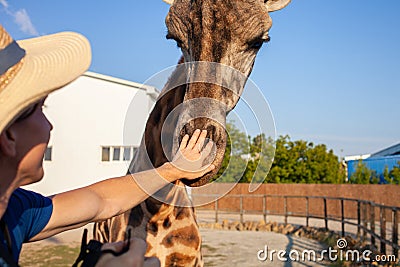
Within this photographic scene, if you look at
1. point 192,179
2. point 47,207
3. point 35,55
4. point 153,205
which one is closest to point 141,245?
point 47,207

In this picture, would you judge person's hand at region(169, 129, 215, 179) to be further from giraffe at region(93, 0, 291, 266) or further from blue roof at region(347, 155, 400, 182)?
blue roof at region(347, 155, 400, 182)

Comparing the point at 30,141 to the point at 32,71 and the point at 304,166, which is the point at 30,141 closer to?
the point at 32,71

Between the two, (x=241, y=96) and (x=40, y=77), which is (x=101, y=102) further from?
(x=40, y=77)

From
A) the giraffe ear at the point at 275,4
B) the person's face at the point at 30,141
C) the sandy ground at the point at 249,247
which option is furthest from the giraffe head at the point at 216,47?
the sandy ground at the point at 249,247

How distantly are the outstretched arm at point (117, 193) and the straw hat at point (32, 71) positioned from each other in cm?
58

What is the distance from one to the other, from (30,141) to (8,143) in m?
0.06

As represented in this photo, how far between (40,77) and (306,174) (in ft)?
76.7

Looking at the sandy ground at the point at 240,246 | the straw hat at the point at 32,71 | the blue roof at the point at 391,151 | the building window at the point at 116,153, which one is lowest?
the sandy ground at the point at 240,246

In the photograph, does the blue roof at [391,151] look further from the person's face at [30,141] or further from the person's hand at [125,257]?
the person's face at [30,141]

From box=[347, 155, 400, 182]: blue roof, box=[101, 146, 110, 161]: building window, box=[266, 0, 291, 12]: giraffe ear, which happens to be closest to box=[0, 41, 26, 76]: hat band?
box=[266, 0, 291, 12]: giraffe ear

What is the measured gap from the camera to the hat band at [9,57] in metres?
0.93

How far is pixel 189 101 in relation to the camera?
6.38ft

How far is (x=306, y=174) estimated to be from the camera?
Answer: 23.4 metres

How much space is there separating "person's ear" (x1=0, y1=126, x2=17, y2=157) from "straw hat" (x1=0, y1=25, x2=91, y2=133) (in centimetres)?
8
